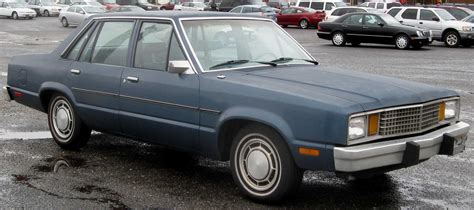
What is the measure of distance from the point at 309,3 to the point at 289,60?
34283 mm

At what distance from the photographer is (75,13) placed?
3603 cm

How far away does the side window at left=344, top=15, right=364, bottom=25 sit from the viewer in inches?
981

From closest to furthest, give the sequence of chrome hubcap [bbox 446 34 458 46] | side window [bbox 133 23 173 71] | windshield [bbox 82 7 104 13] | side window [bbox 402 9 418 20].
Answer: side window [bbox 133 23 173 71]
chrome hubcap [bbox 446 34 458 46]
side window [bbox 402 9 418 20]
windshield [bbox 82 7 104 13]

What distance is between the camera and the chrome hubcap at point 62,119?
6.90m

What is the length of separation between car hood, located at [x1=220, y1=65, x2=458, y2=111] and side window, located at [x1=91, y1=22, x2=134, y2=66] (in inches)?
50.6

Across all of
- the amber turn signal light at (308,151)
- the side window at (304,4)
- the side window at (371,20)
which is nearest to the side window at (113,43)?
the amber turn signal light at (308,151)

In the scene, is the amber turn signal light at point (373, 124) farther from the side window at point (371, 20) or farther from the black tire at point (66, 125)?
the side window at point (371, 20)

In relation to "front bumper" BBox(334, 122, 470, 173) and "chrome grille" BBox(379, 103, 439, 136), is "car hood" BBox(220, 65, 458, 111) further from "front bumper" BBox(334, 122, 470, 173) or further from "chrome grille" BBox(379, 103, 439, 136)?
"front bumper" BBox(334, 122, 470, 173)

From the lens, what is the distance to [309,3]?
39750mm

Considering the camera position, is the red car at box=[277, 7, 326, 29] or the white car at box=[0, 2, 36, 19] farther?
the white car at box=[0, 2, 36, 19]

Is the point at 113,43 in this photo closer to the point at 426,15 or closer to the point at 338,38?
the point at 338,38

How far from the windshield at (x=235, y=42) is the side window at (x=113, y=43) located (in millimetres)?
730

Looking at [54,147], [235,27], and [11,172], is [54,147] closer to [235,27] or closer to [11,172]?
[11,172]

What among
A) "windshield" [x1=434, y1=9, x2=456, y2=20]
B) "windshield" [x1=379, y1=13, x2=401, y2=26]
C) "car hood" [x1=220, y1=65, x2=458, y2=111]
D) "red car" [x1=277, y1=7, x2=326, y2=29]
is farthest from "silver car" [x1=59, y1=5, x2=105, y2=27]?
"car hood" [x1=220, y1=65, x2=458, y2=111]
